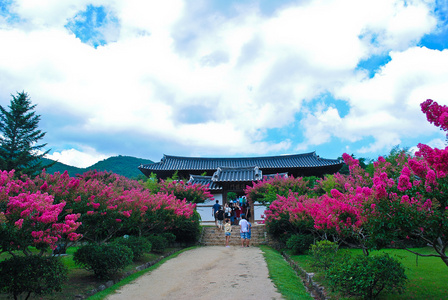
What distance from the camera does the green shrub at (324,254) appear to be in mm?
8152

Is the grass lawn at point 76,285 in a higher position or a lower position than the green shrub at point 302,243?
lower

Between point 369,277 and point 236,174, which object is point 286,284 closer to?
point 369,277

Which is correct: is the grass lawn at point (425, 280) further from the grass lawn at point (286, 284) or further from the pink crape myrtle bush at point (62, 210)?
the pink crape myrtle bush at point (62, 210)

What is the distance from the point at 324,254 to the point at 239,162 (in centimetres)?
2685

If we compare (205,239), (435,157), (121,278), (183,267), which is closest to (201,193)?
(205,239)

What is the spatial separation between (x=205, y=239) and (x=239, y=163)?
17727mm

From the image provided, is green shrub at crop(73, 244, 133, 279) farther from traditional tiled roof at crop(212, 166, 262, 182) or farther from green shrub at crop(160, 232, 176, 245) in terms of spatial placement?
traditional tiled roof at crop(212, 166, 262, 182)

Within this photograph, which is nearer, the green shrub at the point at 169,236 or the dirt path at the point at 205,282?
the dirt path at the point at 205,282

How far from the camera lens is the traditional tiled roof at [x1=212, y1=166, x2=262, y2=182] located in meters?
23.2

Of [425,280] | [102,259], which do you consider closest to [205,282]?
[102,259]

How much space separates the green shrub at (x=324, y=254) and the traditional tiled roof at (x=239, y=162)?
63.5ft

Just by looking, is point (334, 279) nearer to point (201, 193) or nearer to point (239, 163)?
point (201, 193)

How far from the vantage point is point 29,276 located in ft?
19.3

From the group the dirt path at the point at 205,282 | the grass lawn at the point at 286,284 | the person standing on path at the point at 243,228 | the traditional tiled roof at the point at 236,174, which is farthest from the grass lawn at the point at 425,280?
the traditional tiled roof at the point at 236,174
